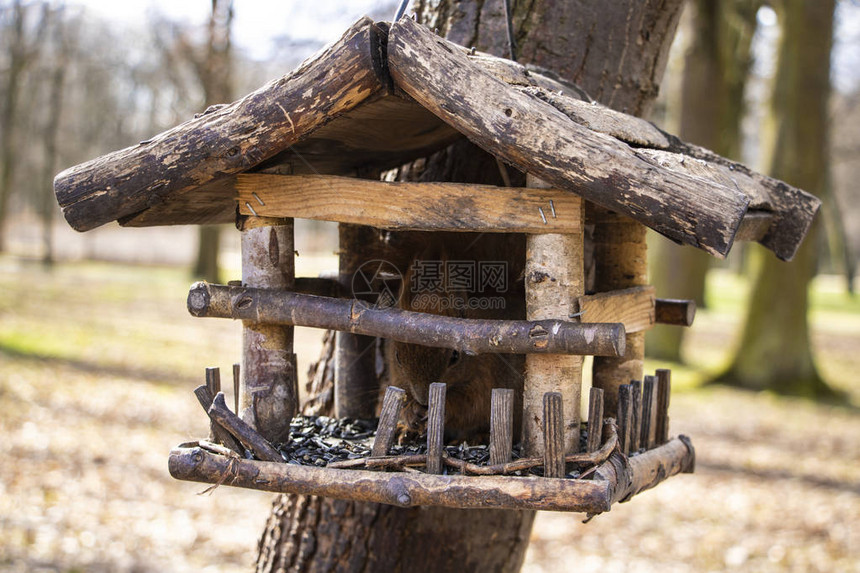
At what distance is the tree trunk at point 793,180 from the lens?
9.94 meters

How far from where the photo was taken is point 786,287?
10.3 m

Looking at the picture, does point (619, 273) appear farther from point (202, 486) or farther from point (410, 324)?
point (202, 486)

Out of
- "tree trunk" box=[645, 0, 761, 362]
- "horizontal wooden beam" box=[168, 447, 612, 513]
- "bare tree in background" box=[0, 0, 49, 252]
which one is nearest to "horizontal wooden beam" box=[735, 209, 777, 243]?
"horizontal wooden beam" box=[168, 447, 612, 513]

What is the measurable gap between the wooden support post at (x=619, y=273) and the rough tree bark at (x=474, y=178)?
0.51 meters

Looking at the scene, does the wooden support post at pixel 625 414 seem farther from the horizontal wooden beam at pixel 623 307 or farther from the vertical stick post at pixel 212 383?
the vertical stick post at pixel 212 383

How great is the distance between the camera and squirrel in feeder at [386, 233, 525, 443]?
256 centimetres

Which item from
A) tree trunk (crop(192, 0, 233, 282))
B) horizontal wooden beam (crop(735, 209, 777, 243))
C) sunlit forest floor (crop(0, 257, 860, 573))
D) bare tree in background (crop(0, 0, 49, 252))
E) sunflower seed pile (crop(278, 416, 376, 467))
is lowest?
sunlit forest floor (crop(0, 257, 860, 573))

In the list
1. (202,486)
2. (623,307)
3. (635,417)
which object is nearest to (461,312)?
(623,307)

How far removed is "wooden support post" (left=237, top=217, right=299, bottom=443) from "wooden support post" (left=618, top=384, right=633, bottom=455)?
3.40ft

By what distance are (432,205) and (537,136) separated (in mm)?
374

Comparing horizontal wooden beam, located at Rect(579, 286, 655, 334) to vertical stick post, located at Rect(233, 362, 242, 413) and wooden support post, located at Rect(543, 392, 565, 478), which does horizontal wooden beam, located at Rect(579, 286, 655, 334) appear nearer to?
wooden support post, located at Rect(543, 392, 565, 478)

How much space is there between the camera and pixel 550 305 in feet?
7.39

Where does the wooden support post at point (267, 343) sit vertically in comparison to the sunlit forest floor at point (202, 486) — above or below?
above

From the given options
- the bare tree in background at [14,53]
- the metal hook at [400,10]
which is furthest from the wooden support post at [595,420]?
the bare tree in background at [14,53]
